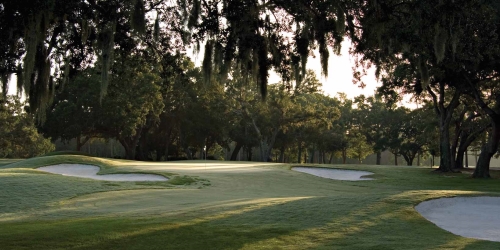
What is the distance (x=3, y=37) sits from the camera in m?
7.89

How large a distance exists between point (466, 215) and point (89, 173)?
2025 cm

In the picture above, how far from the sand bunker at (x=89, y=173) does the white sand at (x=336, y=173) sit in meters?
11.9

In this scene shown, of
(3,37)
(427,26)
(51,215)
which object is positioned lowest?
(51,215)

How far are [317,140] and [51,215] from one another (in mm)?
59728

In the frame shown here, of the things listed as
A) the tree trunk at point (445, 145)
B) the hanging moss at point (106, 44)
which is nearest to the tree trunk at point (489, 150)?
the tree trunk at point (445, 145)

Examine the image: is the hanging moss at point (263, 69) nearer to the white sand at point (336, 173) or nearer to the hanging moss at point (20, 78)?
the hanging moss at point (20, 78)

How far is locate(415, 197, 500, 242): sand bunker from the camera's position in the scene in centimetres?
971

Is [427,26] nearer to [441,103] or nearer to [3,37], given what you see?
[3,37]

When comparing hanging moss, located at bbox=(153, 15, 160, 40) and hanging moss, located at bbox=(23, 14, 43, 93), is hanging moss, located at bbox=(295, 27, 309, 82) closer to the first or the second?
hanging moss, located at bbox=(153, 15, 160, 40)

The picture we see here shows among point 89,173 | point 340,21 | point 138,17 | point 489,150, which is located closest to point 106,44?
point 138,17

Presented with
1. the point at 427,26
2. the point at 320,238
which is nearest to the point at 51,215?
the point at 320,238

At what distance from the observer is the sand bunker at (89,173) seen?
2295 centimetres

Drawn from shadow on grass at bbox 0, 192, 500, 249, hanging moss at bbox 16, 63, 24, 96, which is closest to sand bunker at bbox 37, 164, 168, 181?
shadow on grass at bbox 0, 192, 500, 249

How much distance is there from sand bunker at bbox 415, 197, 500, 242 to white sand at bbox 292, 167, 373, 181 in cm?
1642
